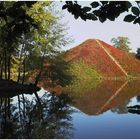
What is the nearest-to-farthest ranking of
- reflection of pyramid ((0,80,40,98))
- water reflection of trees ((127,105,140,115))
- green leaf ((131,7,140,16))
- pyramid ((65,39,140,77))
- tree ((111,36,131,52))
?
water reflection of trees ((127,105,140,115)) → green leaf ((131,7,140,16)) → reflection of pyramid ((0,80,40,98)) → pyramid ((65,39,140,77)) → tree ((111,36,131,52))

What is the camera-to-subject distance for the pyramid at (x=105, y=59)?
46.7m

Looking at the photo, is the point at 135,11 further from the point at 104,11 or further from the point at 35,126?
the point at 35,126

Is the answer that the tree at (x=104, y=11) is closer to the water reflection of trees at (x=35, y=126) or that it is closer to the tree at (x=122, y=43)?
the water reflection of trees at (x=35, y=126)

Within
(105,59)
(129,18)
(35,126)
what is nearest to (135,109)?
(129,18)

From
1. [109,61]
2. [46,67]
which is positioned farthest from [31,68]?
[109,61]

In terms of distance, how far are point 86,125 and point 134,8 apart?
8092 mm

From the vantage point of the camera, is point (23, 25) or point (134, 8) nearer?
point (134, 8)

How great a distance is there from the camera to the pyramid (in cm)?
4669

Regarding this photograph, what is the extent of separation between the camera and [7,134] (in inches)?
290

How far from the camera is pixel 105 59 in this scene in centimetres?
4972

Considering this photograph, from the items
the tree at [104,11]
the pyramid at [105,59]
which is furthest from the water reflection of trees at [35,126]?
the pyramid at [105,59]

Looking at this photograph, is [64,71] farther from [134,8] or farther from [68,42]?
[134,8]

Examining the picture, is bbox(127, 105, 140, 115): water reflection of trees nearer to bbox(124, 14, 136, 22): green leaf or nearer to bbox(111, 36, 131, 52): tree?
bbox(124, 14, 136, 22): green leaf

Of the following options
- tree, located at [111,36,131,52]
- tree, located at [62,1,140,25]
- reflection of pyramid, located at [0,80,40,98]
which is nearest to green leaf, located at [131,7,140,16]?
tree, located at [62,1,140,25]
